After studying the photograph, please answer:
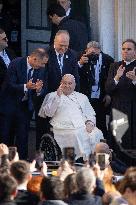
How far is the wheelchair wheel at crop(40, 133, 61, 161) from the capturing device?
1535 cm

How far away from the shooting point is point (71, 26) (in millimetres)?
16828

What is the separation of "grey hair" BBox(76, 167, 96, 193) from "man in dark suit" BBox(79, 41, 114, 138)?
5.74 m

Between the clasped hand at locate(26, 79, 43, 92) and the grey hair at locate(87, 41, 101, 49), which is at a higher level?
the grey hair at locate(87, 41, 101, 49)

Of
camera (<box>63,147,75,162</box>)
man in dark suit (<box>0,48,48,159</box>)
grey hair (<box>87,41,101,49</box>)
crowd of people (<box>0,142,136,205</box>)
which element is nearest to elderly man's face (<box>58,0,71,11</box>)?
grey hair (<box>87,41,101,49</box>)

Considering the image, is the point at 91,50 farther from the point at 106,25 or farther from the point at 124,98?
the point at 106,25

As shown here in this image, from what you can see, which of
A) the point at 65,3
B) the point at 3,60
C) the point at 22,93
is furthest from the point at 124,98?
the point at 65,3

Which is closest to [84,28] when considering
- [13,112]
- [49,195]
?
[13,112]

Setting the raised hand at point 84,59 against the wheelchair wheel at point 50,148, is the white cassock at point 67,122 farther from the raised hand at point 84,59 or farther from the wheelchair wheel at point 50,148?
the raised hand at point 84,59

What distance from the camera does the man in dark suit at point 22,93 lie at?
615 inches

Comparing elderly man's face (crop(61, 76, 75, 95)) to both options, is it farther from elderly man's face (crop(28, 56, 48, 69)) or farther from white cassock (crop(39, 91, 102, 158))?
elderly man's face (crop(28, 56, 48, 69))

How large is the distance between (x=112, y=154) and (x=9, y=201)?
5.21 m

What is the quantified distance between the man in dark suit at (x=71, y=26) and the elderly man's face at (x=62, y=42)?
2.44 ft

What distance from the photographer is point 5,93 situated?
1592cm

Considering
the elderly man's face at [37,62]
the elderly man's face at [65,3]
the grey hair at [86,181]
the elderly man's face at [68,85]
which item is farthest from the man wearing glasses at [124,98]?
the grey hair at [86,181]
